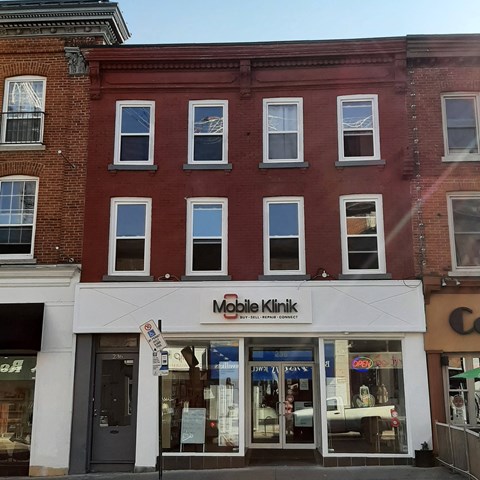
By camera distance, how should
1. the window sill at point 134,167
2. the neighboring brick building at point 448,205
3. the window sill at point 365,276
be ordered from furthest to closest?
1. the window sill at point 134,167
2. the window sill at point 365,276
3. the neighboring brick building at point 448,205

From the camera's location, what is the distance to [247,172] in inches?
583

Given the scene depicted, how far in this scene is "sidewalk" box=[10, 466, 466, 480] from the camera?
40.2 feet

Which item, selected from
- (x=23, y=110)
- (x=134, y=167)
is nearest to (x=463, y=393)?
(x=134, y=167)

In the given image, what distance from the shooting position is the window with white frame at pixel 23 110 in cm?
1522

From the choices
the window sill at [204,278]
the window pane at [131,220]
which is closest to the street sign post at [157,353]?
the window sill at [204,278]

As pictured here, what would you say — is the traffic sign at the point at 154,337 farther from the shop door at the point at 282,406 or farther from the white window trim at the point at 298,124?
the white window trim at the point at 298,124

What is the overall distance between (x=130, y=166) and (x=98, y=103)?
2.01 m

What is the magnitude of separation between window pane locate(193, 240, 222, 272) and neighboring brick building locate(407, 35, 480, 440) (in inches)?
192

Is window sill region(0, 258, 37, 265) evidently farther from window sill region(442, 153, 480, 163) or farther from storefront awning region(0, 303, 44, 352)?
window sill region(442, 153, 480, 163)

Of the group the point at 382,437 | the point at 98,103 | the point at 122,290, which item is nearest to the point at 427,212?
the point at 382,437

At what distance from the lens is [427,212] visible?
14375 millimetres

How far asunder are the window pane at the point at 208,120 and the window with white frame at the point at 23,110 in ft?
13.2

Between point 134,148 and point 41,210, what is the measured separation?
286cm

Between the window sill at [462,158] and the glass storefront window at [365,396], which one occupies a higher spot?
the window sill at [462,158]
